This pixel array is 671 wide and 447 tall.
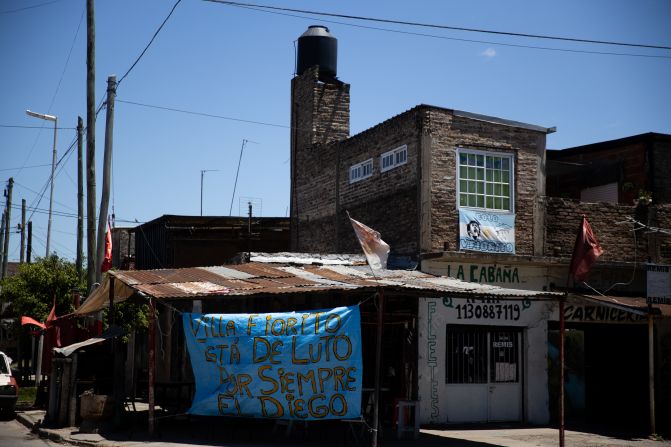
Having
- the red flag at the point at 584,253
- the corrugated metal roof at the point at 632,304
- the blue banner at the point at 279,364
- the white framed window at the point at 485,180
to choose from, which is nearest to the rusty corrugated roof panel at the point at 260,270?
the blue banner at the point at 279,364

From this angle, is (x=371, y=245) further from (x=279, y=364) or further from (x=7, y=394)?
(x=7, y=394)

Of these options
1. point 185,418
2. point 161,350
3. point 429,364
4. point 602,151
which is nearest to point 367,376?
point 429,364

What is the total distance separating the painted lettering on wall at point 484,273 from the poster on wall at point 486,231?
404 mm

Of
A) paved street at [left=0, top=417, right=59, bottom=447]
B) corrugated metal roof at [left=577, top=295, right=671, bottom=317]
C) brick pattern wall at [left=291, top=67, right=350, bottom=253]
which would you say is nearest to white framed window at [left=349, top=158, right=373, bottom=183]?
brick pattern wall at [left=291, top=67, right=350, bottom=253]

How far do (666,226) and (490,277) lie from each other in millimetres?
5115

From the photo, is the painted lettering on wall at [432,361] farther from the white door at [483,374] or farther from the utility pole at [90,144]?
the utility pole at [90,144]

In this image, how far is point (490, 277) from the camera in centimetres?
1970

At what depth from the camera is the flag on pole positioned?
13.0 metres

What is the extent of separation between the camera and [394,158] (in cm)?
2083

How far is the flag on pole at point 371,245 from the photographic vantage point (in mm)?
13016

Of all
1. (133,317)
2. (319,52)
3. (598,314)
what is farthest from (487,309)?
(133,317)

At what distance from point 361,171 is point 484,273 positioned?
188 inches

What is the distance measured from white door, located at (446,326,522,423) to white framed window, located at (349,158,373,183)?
5086mm

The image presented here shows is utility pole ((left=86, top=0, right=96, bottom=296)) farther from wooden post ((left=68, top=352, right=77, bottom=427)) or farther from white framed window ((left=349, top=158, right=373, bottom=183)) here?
white framed window ((left=349, top=158, right=373, bottom=183))
